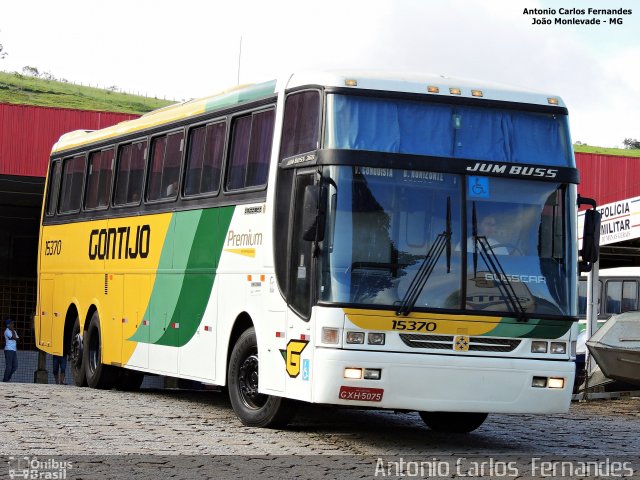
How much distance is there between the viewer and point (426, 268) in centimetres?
1184

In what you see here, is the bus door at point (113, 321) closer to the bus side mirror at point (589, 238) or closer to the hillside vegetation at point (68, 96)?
the bus side mirror at point (589, 238)

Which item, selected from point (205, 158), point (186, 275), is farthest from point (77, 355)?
point (205, 158)

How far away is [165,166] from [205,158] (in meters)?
1.49

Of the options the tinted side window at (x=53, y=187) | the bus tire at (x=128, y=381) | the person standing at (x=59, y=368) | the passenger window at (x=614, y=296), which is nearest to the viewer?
the bus tire at (x=128, y=381)

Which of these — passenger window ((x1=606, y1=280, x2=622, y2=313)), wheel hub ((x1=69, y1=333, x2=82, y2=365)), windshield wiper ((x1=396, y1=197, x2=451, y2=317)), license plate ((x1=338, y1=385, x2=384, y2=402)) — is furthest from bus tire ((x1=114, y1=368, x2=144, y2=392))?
passenger window ((x1=606, y1=280, x2=622, y2=313))

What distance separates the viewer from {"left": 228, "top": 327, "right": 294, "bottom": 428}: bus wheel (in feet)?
42.7

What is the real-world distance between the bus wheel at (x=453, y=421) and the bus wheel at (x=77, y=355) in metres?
6.91

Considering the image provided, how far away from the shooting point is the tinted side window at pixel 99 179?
19.0m

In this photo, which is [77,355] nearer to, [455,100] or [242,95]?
[242,95]

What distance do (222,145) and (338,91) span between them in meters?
2.97

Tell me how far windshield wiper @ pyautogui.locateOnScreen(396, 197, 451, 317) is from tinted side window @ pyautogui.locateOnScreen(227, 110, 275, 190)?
7.24 feet

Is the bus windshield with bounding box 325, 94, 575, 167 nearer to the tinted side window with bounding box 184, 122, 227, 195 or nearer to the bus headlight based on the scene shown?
the bus headlight

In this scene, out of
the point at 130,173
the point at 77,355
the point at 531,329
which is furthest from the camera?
the point at 77,355

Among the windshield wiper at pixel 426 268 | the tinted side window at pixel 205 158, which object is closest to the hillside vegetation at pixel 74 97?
the tinted side window at pixel 205 158
